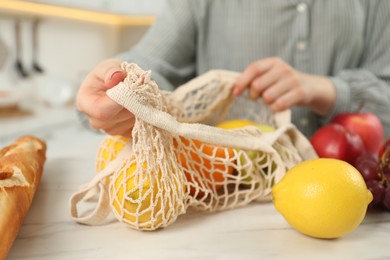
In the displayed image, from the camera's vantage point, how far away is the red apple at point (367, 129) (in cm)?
69

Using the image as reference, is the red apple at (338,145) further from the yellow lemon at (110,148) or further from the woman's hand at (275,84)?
the yellow lemon at (110,148)

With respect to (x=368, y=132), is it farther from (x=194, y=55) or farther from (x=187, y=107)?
(x=194, y=55)

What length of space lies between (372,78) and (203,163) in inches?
22.1

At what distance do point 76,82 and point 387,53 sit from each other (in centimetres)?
197

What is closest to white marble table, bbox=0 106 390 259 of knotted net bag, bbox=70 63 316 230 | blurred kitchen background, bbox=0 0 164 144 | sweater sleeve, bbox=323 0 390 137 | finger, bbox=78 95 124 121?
knotted net bag, bbox=70 63 316 230

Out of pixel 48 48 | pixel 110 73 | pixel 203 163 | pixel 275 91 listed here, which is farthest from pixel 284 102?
pixel 48 48

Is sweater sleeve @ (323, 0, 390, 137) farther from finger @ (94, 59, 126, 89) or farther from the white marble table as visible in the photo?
finger @ (94, 59, 126, 89)

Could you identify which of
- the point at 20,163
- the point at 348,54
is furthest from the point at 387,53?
the point at 20,163

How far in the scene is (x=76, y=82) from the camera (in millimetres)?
2592

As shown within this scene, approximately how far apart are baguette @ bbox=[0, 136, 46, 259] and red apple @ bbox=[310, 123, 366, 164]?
0.38 metres

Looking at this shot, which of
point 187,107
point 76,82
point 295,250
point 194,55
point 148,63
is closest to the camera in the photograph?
point 295,250

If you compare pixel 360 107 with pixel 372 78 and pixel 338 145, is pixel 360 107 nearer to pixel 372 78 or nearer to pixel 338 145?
pixel 372 78

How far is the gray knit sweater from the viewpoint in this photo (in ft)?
3.02

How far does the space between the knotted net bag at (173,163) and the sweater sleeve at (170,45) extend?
0.30 meters
